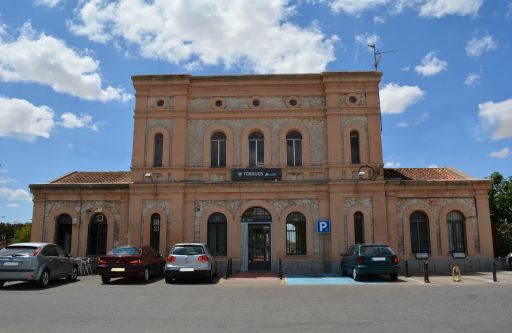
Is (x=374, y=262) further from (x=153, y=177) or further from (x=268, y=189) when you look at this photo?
(x=153, y=177)

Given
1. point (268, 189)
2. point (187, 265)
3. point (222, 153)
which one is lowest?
point (187, 265)

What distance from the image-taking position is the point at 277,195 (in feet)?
66.5

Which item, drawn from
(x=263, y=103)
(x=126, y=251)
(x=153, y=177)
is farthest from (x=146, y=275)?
(x=263, y=103)

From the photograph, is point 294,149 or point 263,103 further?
point 263,103

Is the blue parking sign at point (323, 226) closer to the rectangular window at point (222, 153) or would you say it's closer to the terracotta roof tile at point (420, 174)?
the terracotta roof tile at point (420, 174)

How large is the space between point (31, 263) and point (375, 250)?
39.5ft

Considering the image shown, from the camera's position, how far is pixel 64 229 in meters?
21.4

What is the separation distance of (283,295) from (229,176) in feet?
30.3

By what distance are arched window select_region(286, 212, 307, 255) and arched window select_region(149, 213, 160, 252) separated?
6.17 meters

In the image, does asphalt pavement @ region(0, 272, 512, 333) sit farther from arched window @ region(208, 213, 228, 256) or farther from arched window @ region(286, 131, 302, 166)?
arched window @ region(286, 131, 302, 166)

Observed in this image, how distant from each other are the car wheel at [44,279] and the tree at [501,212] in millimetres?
21598

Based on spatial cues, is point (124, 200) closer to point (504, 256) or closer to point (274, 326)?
point (274, 326)

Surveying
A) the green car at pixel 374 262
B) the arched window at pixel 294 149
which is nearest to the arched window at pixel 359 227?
the green car at pixel 374 262

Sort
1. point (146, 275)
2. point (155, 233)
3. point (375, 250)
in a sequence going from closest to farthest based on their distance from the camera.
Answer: point (146, 275) → point (375, 250) → point (155, 233)
